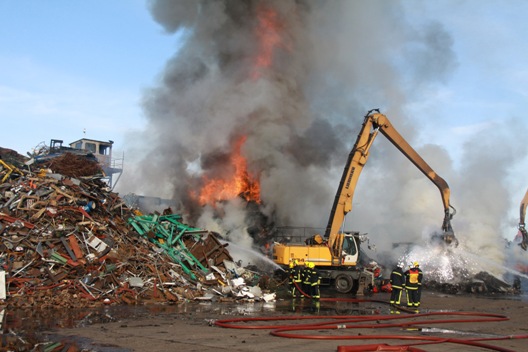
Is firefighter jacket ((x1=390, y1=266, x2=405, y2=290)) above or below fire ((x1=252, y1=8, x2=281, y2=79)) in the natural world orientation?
below

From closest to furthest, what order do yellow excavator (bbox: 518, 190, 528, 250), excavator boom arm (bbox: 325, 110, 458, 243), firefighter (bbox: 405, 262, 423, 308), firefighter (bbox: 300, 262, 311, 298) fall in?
firefighter (bbox: 405, 262, 423, 308)
firefighter (bbox: 300, 262, 311, 298)
excavator boom arm (bbox: 325, 110, 458, 243)
yellow excavator (bbox: 518, 190, 528, 250)

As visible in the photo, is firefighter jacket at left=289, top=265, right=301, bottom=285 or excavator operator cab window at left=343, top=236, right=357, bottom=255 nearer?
firefighter jacket at left=289, top=265, right=301, bottom=285

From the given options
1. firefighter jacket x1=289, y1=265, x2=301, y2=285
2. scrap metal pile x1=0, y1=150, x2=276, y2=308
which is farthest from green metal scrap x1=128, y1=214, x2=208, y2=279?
firefighter jacket x1=289, y1=265, x2=301, y2=285

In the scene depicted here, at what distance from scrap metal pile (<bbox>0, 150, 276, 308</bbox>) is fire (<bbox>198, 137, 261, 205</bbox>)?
13599 mm

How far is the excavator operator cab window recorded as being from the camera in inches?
813

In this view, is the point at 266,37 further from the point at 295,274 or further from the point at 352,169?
the point at 295,274

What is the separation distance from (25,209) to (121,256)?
126 inches

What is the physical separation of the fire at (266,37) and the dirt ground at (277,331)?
19.9 meters

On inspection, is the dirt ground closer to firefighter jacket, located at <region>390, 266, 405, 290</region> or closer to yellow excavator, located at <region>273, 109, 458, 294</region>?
firefighter jacket, located at <region>390, 266, 405, 290</region>

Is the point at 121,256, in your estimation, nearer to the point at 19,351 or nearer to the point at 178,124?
the point at 19,351

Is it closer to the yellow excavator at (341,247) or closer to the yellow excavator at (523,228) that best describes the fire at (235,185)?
the yellow excavator at (341,247)

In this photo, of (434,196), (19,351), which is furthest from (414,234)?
(19,351)

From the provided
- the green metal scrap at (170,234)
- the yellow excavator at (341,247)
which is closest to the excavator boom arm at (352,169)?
the yellow excavator at (341,247)

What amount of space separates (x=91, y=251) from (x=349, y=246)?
32.6 feet
